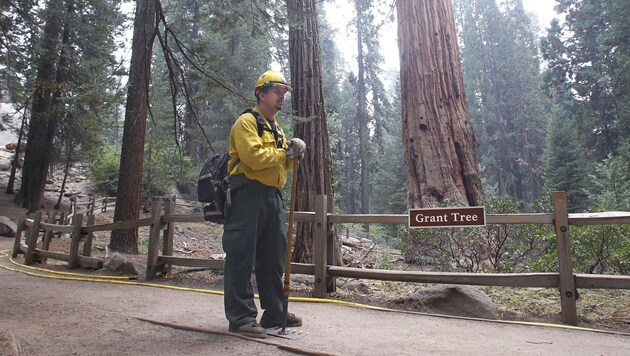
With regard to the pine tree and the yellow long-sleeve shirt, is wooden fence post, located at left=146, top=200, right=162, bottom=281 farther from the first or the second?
the pine tree

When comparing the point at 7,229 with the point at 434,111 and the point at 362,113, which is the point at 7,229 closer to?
the point at 434,111

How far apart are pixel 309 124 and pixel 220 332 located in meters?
4.41

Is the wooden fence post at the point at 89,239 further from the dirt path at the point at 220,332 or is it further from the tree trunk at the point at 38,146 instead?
the tree trunk at the point at 38,146

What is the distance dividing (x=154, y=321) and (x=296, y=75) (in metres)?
4.93

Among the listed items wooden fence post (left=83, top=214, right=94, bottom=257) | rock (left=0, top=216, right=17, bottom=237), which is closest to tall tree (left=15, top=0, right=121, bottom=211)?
rock (left=0, top=216, right=17, bottom=237)

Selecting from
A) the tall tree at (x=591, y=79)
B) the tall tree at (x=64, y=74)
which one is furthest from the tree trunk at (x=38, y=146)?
the tall tree at (x=591, y=79)

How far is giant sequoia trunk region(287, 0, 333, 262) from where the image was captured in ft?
22.6

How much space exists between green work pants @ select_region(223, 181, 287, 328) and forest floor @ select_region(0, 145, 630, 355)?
308 mm

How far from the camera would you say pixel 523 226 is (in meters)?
5.64

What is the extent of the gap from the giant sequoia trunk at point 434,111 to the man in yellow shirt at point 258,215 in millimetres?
5508

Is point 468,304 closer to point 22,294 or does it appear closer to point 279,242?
point 279,242

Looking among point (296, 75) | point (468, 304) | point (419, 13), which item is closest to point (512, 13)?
point (419, 13)

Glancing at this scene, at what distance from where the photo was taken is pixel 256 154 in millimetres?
3188

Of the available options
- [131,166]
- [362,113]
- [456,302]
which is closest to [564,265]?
[456,302]
